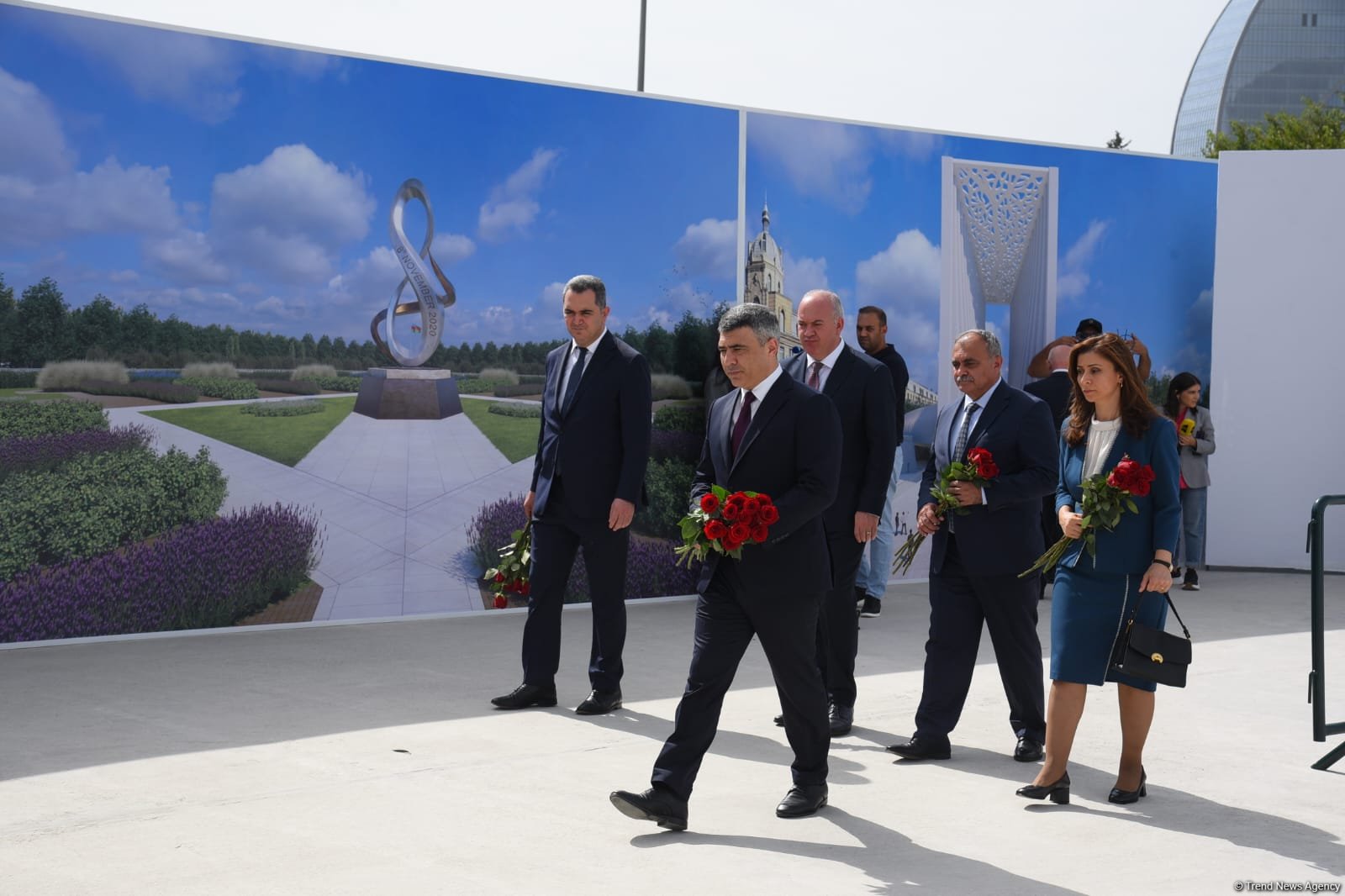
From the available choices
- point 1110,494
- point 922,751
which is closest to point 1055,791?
point 922,751

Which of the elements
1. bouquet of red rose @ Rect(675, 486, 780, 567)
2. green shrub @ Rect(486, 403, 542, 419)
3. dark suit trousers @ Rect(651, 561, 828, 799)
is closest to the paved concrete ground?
dark suit trousers @ Rect(651, 561, 828, 799)

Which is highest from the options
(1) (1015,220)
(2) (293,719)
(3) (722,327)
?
(1) (1015,220)

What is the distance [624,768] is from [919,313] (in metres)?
6.53

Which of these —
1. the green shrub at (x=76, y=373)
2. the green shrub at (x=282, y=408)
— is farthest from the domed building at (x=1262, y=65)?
the green shrub at (x=76, y=373)

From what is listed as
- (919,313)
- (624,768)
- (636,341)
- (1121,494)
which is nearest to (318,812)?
(624,768)

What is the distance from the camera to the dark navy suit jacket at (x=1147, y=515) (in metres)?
5.05

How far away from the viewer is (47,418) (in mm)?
7891

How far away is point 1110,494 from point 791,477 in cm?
115

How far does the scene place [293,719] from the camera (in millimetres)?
6363

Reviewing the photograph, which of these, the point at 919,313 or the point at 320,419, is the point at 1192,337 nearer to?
the point at 919,313

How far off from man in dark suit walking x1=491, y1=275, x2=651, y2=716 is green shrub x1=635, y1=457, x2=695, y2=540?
328 cm

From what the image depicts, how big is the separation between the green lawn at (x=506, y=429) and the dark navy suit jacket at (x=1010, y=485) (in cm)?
413

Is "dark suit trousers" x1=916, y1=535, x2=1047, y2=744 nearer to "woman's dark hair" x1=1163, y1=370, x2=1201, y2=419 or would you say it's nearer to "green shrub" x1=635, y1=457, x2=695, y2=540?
"green shrub" x1=635, y1=457, x2=695, y2=540

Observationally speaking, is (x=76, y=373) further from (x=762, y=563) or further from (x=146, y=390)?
(x=762, y=563)
